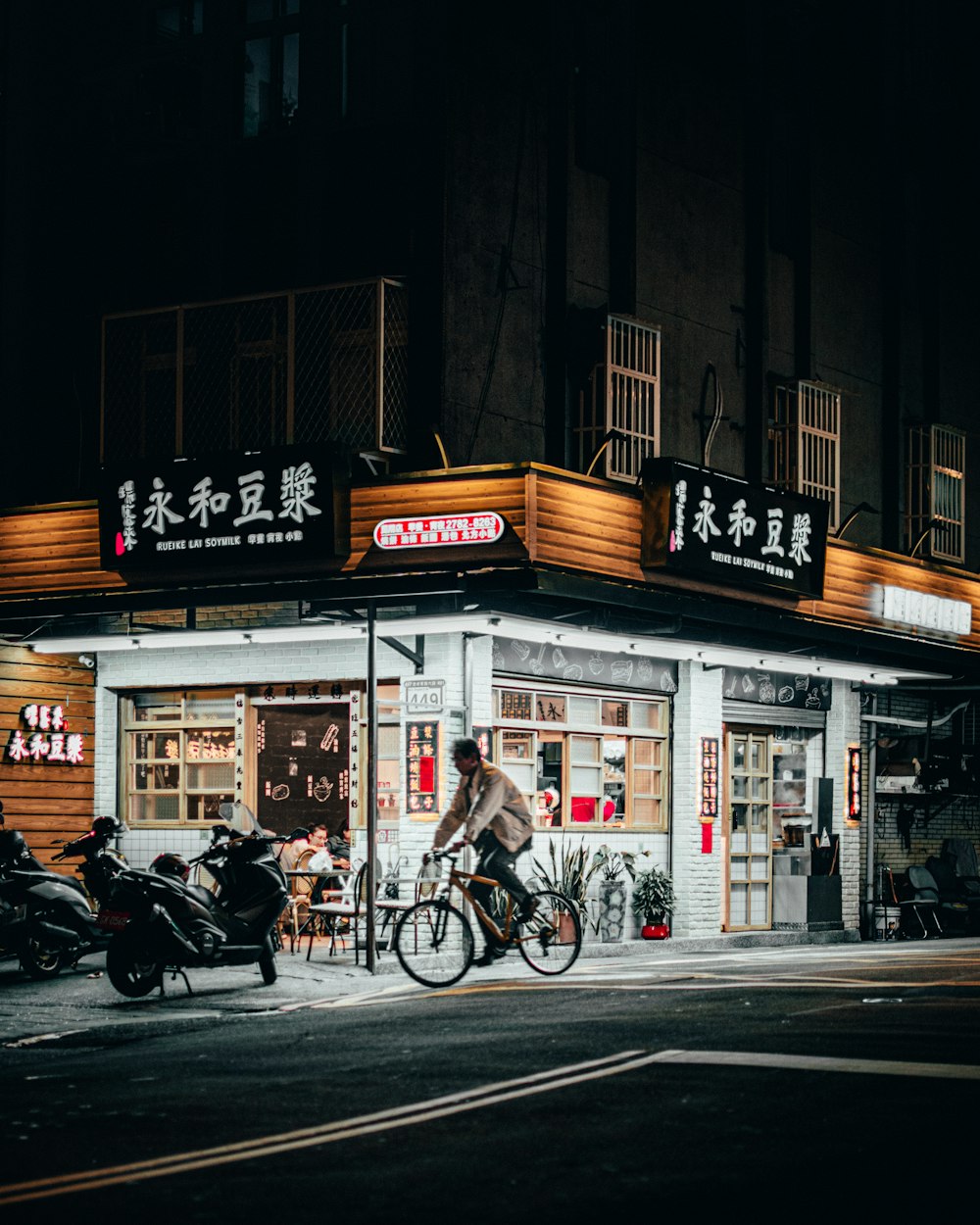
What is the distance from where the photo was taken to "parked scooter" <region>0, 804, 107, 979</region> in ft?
52.1

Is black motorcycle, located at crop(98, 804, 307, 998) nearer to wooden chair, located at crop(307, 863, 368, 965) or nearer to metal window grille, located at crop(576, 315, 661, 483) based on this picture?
wooden chair, located at crop(307, 863, 368, 965)

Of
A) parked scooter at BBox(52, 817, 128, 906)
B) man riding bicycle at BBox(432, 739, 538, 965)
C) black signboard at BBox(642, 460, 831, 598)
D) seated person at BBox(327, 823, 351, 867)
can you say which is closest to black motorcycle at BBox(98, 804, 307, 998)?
parked scooter at BBox(52, 817, 128, 906)

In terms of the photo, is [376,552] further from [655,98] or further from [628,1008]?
[655,98]

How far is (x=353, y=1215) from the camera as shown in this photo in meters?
6.88

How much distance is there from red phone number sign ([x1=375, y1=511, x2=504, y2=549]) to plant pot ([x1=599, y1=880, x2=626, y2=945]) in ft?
17.6

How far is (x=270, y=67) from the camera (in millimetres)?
20266

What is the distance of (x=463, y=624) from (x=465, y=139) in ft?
16.9

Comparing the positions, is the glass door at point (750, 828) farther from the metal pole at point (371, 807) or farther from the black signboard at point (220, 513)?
the black signboard at point (220, 513)

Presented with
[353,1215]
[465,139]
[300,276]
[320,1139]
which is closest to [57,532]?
[300,276]

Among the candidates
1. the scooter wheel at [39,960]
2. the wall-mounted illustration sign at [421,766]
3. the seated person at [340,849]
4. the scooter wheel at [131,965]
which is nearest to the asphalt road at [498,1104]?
the scooter wheel at [131,965]

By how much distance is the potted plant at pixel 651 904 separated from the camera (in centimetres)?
2119

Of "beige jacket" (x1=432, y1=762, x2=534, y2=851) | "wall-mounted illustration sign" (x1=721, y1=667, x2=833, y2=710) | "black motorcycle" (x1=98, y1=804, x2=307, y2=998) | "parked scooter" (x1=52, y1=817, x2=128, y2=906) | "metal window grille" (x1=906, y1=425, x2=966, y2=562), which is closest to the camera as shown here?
"black motorcycle" (x1=98, y1=804, x2=307, y2=998)

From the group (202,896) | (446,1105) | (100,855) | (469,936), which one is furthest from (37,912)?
(446,1105)

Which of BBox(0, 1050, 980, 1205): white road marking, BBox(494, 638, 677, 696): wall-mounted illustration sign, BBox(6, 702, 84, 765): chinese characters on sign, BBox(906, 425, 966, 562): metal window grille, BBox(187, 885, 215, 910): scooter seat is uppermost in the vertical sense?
BBox(906, 425, 966, 562): metal window grille
